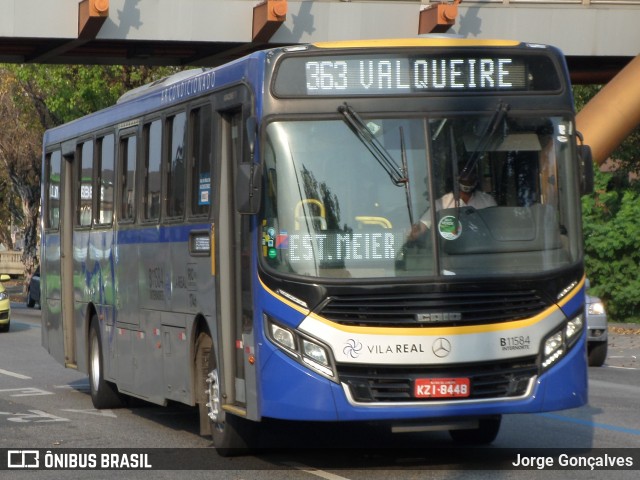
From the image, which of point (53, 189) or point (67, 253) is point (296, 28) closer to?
point (53, 189)

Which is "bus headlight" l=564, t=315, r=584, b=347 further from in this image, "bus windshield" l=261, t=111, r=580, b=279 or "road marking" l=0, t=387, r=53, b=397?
"road marking" l=0, t=387, r=53, b=397

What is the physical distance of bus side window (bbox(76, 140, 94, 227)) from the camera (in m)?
14.9

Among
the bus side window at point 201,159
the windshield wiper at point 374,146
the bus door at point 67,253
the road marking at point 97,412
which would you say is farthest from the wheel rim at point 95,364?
the windshield wiper at point 374,146

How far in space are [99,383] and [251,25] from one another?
17357 mm

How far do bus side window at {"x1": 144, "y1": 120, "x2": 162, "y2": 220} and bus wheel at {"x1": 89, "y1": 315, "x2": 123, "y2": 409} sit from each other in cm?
256

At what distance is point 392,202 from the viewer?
956 centimetres

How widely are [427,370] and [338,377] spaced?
595 mm

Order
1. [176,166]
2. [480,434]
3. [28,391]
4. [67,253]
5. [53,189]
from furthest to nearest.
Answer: [53,189], [28,391], [67,253], [176,166], [480,434]

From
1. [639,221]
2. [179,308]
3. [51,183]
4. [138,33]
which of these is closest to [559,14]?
[639,221]

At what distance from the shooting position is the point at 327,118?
31.8ft

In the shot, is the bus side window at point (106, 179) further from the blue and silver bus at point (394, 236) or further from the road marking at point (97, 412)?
the blue and silver bus at point (394, 236)

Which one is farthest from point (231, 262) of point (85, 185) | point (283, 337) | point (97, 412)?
point (85, 185)

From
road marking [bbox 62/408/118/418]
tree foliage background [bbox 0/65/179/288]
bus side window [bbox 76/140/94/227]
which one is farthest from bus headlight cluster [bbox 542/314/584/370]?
tree foliage background [bbox 0/65/179/288]

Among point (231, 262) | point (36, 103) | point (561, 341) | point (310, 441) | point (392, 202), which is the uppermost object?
Answer: point (36, 103)
